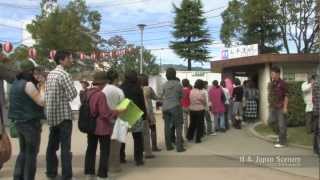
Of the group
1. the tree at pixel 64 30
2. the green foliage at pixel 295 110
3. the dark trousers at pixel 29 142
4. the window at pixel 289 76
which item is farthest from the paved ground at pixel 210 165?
the tree at pixel 64 30

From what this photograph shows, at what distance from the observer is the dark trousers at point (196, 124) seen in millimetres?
16250

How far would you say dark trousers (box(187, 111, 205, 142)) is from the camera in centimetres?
1625

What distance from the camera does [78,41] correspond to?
138ft

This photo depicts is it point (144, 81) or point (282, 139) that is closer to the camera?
point (144, 81)

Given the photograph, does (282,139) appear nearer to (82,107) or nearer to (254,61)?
(82,107)

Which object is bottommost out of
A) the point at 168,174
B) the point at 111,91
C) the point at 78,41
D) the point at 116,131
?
the point at 168,174

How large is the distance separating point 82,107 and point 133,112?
1.15 meters

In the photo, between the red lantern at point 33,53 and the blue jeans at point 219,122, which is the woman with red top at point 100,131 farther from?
the red lantern at point 33,53

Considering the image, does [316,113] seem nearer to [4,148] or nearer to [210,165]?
[210,165]

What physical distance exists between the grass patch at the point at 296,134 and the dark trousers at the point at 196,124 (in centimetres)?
221

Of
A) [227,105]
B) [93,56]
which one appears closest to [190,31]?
[93,56]

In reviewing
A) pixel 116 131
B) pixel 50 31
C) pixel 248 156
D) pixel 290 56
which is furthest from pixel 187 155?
pixel 50 31

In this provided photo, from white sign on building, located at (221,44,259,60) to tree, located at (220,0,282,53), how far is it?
28.3 feet

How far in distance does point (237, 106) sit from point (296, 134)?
154 inches
